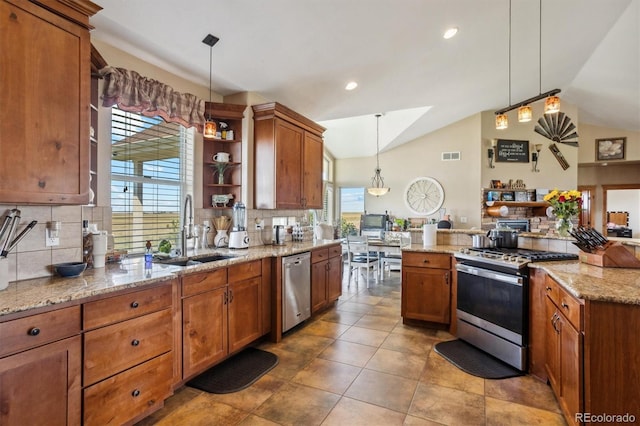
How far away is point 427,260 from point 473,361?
1095mm

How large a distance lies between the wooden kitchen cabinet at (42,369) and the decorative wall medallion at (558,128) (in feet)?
28.6

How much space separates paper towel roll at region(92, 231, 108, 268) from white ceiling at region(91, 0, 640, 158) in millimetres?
1533

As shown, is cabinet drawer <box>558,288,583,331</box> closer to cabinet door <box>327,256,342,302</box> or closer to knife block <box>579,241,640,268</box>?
knife block <box>579,241,640,268</box>

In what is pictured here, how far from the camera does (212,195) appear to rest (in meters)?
3.62

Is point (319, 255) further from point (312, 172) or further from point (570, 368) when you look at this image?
point (570, 368)

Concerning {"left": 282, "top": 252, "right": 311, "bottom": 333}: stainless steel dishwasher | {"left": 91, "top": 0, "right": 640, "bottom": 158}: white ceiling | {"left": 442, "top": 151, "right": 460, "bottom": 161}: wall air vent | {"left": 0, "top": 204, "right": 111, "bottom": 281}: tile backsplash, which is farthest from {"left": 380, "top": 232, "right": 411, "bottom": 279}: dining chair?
{"left": 0, "top": 204, "right": 111, "bottom": 281}: tile backsplash

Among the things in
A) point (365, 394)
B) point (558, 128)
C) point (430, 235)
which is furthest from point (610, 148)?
point (365, 394)

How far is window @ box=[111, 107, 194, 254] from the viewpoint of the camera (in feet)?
8.96

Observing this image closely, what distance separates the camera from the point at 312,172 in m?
4.54

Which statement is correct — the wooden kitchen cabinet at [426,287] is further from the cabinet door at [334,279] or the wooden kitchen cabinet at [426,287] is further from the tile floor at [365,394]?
the cabinet door at [334,279]

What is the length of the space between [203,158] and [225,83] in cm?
85

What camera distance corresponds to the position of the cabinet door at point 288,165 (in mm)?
3765

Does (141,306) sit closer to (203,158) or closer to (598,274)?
(203,158)

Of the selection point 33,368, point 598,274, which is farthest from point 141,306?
point 598,274
